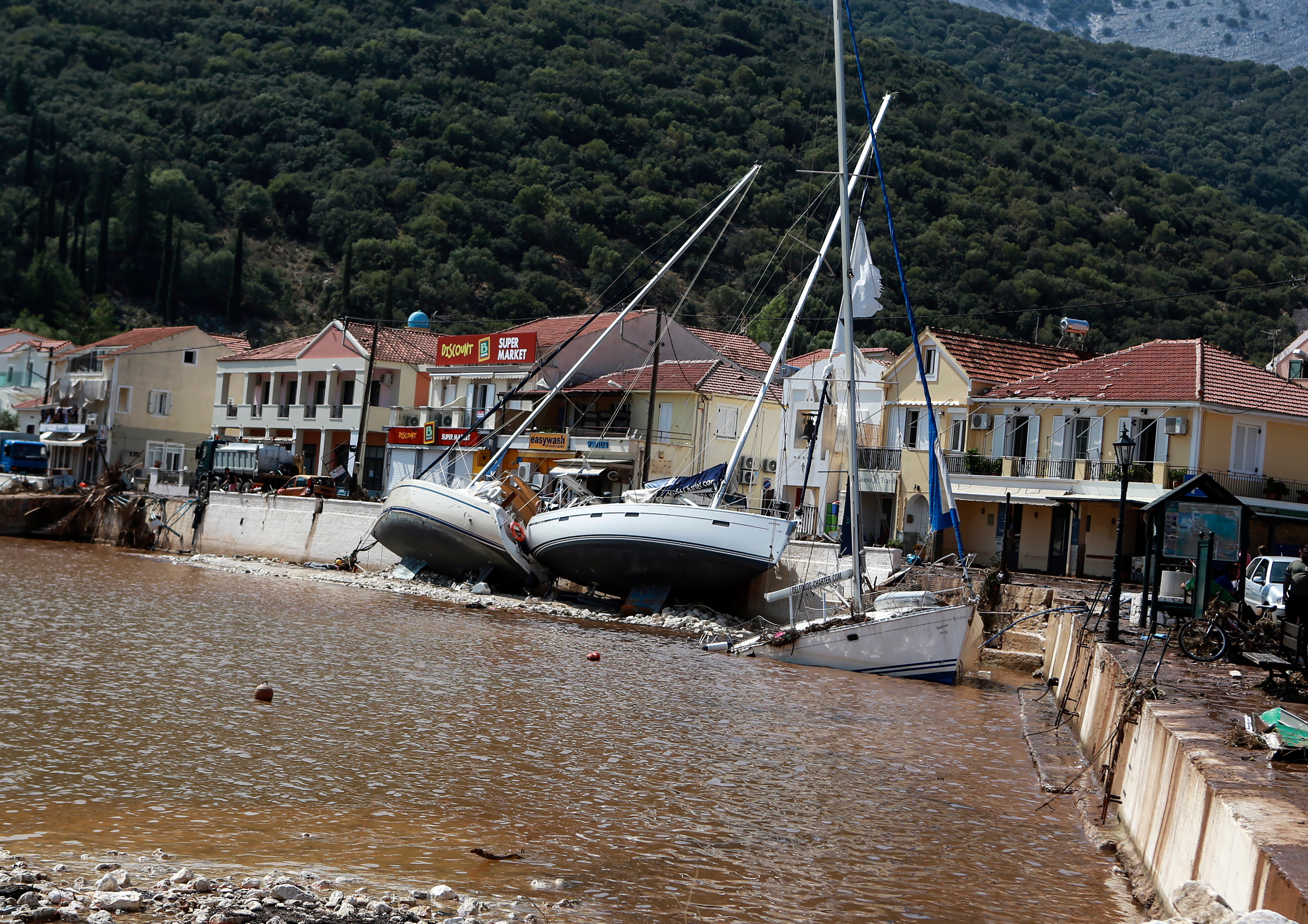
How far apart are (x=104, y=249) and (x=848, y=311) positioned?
8696cm

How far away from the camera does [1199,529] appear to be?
777 inches

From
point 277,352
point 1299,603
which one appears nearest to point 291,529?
point 277,352

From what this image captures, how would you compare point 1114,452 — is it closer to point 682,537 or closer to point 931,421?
point 931,421

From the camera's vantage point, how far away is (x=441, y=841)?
1155 centimetres

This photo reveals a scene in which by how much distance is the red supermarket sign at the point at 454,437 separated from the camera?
171 ft

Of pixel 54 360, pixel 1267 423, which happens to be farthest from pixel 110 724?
pixel 54 360

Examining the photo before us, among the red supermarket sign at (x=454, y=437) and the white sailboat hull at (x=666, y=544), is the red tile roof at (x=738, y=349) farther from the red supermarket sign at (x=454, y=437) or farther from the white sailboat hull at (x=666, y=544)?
the white sailboat hull at (x=666, y=544)

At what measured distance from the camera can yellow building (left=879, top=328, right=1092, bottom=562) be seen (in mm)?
43906

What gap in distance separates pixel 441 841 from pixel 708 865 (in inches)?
98.6

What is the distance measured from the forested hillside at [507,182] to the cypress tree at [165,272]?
0.32 m

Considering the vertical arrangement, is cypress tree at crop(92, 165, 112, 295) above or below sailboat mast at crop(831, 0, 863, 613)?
above

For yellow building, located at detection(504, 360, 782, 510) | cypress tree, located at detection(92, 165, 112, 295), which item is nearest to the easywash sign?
yellow building, located at detection(504, 360, 782, 510)

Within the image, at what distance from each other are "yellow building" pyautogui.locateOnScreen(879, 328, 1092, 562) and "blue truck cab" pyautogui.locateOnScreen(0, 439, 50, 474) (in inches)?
2045

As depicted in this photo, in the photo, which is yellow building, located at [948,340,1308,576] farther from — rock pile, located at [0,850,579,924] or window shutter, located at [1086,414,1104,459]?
rock pile, located at [0,850,579,924]
